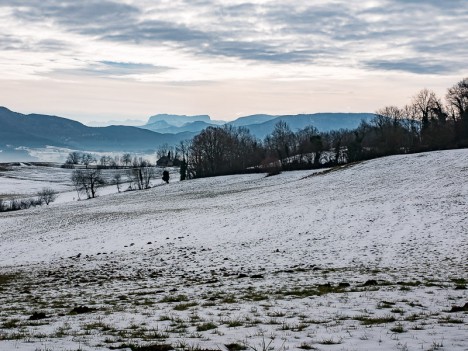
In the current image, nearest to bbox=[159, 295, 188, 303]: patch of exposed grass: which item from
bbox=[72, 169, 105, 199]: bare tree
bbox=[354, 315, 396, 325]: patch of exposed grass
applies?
bbox=[354, 315, 396, 325]: patch of exposed grass

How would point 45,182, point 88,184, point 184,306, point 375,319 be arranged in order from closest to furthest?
point 375,319
point 184,306
point 88,184
point 45,182

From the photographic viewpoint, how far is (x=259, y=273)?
19625 mm

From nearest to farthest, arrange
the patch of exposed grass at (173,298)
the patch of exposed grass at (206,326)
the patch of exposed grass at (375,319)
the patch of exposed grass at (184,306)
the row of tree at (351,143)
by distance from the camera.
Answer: the patch of exposed grass at (206,326)
the patch of exposed grass at (375,319)
the patch of exposed grass at (184,306)
the patch of exposed grass at (173,298)
the row of tree at (351,143)

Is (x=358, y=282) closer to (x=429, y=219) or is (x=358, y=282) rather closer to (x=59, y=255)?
(x=429, y=219)

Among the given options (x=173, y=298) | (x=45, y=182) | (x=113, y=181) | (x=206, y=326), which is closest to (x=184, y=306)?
(x=173, y=298)

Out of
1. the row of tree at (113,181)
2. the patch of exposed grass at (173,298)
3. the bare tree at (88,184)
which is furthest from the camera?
the row of tree at (113,181)

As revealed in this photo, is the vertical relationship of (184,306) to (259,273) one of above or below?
above

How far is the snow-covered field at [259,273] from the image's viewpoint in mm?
8852

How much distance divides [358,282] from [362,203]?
73.1 feet

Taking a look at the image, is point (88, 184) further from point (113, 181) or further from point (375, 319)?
point (375, 319)

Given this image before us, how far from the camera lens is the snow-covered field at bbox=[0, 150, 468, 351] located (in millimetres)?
8852

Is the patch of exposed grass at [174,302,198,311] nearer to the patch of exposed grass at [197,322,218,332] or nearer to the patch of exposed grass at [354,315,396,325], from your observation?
the patch of exposed grass at [197,322,218,332]

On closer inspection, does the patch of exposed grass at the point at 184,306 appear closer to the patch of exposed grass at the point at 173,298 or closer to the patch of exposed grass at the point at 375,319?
the patch of exposed grass at the point at 173,298

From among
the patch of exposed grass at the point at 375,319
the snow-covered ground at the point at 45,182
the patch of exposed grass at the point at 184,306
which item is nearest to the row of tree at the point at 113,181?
the snow-covered ground at the point at 45,182
